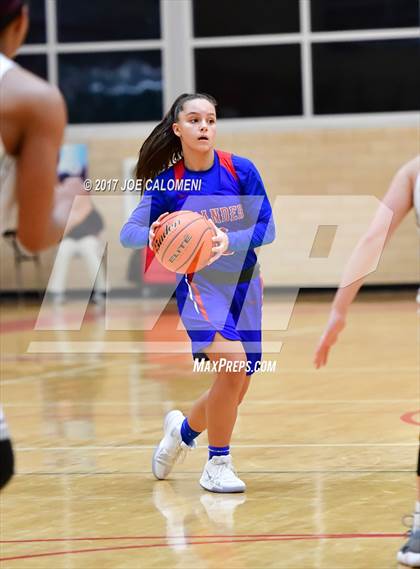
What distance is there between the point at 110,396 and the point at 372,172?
981 centimetres

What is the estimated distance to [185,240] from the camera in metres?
5.75

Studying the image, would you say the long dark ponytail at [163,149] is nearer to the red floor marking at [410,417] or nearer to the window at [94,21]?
the red floor marking at [410,417]

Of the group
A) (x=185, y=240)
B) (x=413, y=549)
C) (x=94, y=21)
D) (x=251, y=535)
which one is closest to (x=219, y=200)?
(x=185, y=240)

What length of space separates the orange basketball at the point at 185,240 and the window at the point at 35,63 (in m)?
13.8

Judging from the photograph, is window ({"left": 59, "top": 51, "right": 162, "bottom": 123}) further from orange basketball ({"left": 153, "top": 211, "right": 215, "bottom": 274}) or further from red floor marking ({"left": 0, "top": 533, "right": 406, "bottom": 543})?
red floor marking ({"left": 0, "top": 533, "right": 406, "bottom": 543})

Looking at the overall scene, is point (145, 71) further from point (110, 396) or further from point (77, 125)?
point (110, 396)

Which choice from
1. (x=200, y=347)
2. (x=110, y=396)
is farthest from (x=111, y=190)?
(x=200, y=347)

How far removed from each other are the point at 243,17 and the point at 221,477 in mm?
13708

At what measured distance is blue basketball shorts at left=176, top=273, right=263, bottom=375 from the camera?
5.78 m

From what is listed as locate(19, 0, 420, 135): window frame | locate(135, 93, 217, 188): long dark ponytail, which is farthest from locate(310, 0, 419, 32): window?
locate(135, 93, 217, 188): long dark ponytail

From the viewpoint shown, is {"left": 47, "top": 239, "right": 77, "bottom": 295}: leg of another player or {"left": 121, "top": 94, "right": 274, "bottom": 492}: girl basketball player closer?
{"left": 121, "top": 94, "right": 274, "bottom": 492}: girl basketball player

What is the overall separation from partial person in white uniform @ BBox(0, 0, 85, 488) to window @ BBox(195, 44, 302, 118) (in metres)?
15.8

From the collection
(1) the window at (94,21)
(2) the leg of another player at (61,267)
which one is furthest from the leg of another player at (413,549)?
(1) the window at (94,21)

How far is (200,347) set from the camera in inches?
228
